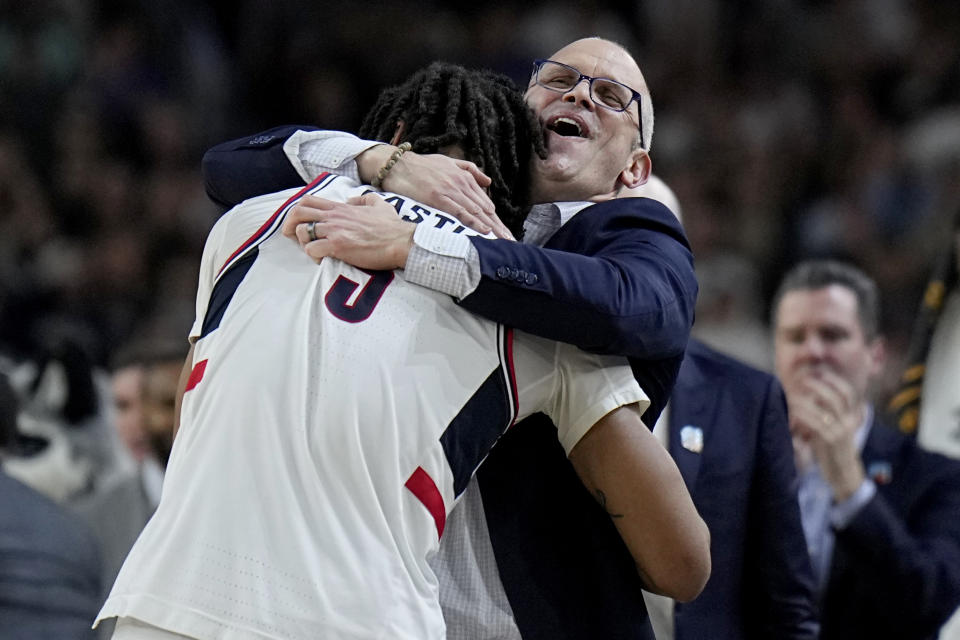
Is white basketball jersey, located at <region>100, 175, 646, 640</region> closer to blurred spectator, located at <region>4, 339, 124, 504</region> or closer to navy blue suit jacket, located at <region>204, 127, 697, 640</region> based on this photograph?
navy blue suit jacket, located at <region>204, 127, 697, 640</region>

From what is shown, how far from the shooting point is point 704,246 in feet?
24.9

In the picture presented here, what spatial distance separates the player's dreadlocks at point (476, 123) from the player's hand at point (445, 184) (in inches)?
2.8

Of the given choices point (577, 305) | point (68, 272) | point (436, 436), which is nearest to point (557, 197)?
point (577, 305)

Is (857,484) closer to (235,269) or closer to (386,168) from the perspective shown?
(386,168)

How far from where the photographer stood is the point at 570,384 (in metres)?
2.27

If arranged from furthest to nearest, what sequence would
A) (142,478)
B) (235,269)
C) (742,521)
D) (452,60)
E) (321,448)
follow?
(452,60) < (142,478) < (742,521) < (235,269) < (321,448)

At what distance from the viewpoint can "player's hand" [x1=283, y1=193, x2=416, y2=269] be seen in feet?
7.10

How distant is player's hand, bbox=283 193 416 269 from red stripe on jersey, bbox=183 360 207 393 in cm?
25

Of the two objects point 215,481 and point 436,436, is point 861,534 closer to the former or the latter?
point 436,436

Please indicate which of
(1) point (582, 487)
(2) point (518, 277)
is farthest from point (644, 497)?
(2) point (518, 277)

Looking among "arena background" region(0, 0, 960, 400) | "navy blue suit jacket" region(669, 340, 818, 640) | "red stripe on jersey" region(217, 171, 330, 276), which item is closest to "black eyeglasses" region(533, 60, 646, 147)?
"red stripe on jersey" region(217, 171, 330, 276)

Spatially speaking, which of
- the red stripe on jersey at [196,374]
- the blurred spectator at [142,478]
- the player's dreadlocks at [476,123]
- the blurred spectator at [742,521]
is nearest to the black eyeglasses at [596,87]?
the player's dreadlocks at [476,123]

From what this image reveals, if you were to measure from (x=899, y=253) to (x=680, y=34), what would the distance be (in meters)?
2.37

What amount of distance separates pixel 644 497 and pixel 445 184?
0.64 meters
